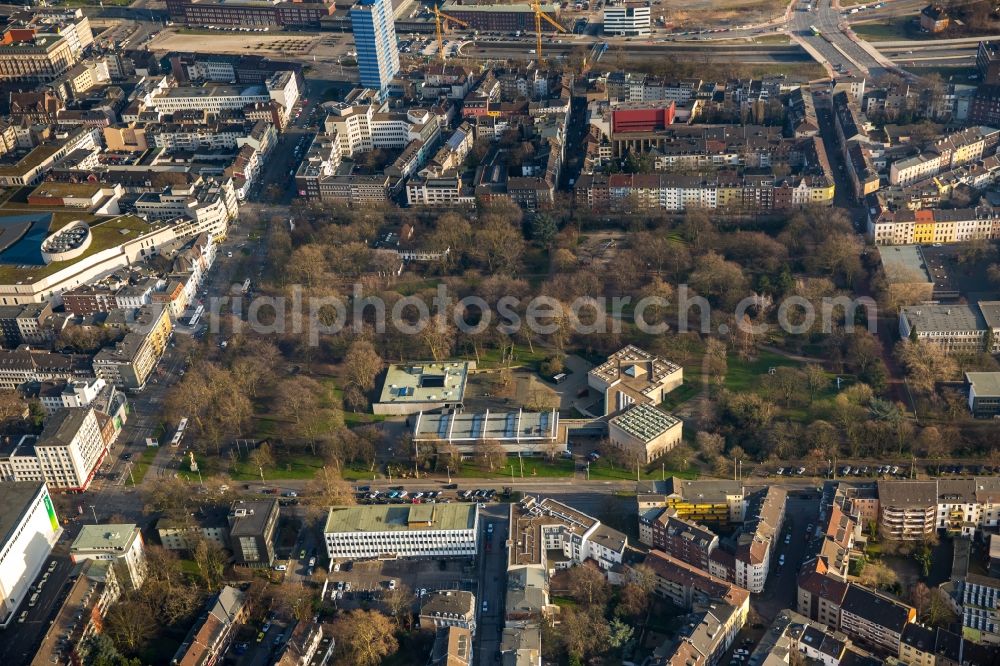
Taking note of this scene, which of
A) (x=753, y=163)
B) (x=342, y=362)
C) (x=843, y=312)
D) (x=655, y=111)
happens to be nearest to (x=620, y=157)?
(x=655, y=111)

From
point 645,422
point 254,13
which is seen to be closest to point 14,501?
point 645,422

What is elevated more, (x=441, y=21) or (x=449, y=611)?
(x=441, y=21)

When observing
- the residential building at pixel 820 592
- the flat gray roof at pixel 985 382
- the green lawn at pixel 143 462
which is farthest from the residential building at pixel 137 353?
the flat gray roof at pixel 985 382

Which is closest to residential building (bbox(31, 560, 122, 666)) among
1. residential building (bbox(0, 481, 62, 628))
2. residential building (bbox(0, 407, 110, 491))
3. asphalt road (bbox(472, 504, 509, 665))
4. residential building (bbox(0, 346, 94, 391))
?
residential building (bbox(0, 481, 62, 628))

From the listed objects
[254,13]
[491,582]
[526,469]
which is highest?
[254,13]

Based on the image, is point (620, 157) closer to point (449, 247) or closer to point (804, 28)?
point (449, 247)

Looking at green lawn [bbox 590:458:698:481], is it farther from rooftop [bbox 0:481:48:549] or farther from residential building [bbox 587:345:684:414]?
rooftop [bbox 0:481:48:549]

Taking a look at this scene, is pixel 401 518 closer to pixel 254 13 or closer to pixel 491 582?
pixel 491 582
